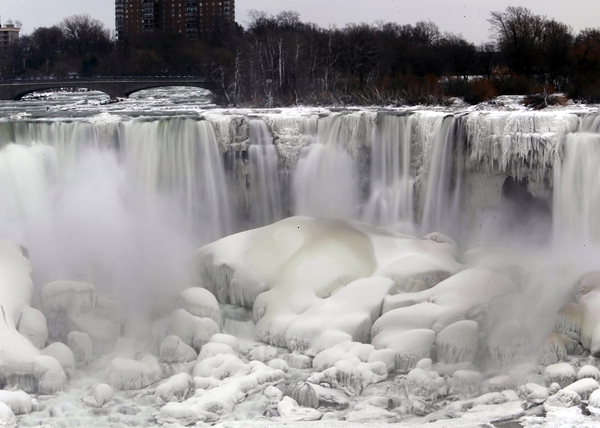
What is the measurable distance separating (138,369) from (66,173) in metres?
8.40

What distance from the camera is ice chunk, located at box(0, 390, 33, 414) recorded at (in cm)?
1572

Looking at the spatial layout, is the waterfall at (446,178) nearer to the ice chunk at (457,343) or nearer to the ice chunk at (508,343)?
the ice chunk at (508,343)

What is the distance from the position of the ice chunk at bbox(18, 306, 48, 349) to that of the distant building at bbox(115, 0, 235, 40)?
5634 cm

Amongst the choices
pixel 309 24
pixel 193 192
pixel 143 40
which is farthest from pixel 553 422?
pixel 143 40

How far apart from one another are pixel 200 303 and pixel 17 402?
4314 mm

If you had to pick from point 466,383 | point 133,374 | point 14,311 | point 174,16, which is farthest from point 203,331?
point 174,16

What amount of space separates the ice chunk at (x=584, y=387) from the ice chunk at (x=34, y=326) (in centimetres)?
839

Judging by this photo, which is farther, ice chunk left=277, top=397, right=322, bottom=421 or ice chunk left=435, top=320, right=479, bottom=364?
ice chunk left=435, top=320, right=479, bottom=364

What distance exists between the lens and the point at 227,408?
51.6 feet

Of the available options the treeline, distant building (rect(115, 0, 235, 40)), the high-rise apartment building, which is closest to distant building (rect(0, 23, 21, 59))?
the high-rise apartment building

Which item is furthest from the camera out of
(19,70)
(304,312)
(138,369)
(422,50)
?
(19,70)

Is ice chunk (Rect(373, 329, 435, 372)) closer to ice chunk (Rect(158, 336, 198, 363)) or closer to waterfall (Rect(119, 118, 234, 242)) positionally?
ice chunk (Rect(158, 336, 198, 363))

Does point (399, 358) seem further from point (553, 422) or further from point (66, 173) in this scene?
point (66, 173)

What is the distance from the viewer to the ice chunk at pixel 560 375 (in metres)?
16.3
